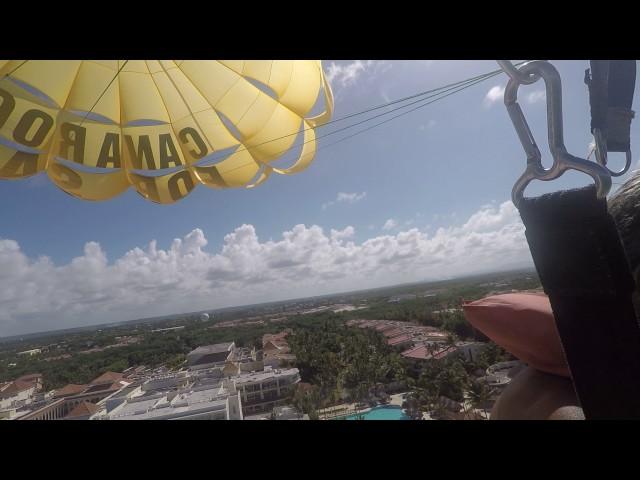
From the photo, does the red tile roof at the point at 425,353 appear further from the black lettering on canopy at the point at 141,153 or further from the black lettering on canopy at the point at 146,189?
the black lettering on canopy at the point at 141,153

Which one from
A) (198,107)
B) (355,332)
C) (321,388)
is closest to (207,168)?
(198,107)

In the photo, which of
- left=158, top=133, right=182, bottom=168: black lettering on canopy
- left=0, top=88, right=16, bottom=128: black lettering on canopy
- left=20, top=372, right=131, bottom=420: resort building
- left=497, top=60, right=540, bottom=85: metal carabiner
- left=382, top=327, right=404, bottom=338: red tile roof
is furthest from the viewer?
left=382, top=327, right=404, bottom=338: red tile roof

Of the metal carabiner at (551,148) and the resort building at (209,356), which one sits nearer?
the metal carabiner at (551,148)

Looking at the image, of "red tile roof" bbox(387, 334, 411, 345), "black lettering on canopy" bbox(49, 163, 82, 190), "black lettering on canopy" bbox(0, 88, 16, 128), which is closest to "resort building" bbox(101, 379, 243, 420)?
"black lettering on canopy" bbox(49, 163, 82, 190)

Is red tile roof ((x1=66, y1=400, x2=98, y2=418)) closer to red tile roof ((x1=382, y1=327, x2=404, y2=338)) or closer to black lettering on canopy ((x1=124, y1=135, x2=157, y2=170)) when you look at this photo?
black lettering on canopy ((x1=124, y1=135, x2=157, y2=170))

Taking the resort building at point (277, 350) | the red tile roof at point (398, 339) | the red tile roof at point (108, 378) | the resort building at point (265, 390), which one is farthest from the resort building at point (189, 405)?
the red tile roof at point (398, 339)

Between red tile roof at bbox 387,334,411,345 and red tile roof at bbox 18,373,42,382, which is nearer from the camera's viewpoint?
red tile roof at bbox 18,373,42,382

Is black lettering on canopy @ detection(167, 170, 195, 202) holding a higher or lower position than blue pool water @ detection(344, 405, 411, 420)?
higher
